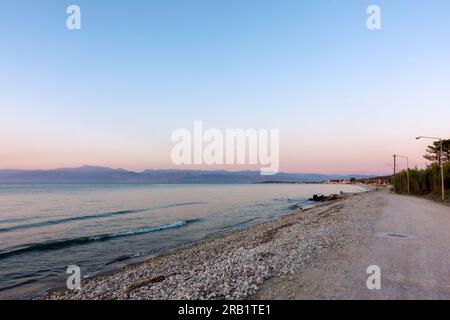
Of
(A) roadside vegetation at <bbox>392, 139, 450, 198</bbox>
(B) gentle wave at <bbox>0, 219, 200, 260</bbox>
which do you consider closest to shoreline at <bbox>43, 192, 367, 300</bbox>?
(B) gentle wave at <bbox>0, 219, 200, 260</bbox>

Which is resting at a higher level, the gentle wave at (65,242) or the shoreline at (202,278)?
the shoreline at (202,278)

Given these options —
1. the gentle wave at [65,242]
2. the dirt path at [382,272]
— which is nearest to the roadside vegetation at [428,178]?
the dirt path at [382,272]

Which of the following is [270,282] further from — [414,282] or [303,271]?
[414,282]

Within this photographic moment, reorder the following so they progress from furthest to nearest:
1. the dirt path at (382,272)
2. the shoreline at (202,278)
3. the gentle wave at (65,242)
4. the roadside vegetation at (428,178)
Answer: the roadside vegetation at (428,178) → the gentle wave at (65,242) → the shoreline at (202,278) → the dirt path at (382,272)

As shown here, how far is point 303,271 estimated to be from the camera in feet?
30.9

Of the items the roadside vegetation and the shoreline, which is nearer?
the shoreline

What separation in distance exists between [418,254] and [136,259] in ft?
45.7

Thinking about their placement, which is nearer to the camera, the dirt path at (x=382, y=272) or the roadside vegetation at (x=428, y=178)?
the dirt path at (x=382, y=272)

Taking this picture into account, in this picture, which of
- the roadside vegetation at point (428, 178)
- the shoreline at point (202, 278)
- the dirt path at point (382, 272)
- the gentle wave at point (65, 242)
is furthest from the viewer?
the roadside vegetation at point (428, 178)

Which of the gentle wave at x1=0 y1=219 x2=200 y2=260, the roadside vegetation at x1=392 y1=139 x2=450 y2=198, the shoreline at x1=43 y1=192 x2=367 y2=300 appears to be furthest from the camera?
the roadside vegetation at x1=392 y1=139 x2=450 y2=198

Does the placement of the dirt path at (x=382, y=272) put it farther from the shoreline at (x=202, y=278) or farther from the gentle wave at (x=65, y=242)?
the gentle wave at (x=65, y=242)

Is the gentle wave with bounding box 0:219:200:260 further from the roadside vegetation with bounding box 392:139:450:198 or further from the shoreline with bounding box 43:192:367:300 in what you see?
the roadside vegetation with bounding box 392:139:450:198
